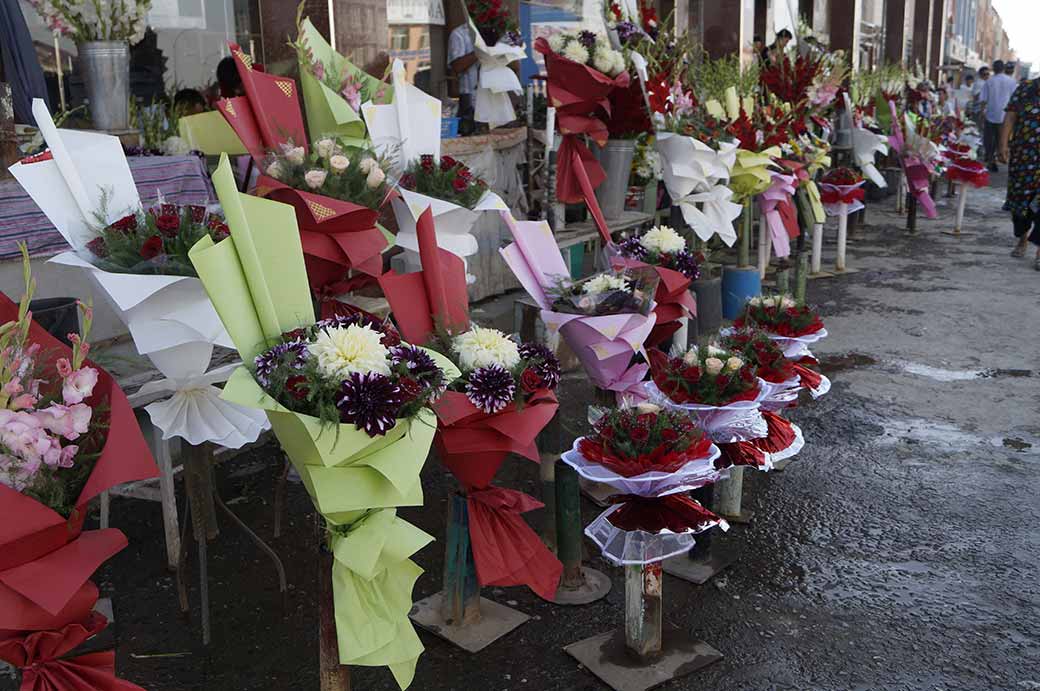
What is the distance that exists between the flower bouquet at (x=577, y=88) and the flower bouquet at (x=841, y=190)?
402 cm

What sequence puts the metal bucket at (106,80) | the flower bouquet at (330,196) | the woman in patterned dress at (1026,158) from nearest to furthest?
the flower bouquet at (330,196)
the metal bucket at (106,80)
the woman in patterned dress at (1026,158)

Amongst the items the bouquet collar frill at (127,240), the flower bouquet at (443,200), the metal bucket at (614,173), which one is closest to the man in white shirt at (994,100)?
the metal bucket at (614,173)

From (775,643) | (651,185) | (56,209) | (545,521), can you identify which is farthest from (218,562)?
(651,185)

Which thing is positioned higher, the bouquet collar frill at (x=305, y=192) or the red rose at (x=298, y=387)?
the bouquet collar frill at (x=305, y=192)

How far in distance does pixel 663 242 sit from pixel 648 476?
5.50ft

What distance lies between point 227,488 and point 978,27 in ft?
153

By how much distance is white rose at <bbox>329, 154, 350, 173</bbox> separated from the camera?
9.94 feet

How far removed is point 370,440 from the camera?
79.6 inches

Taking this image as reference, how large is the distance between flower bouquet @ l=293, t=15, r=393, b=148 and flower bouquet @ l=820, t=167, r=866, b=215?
5884mm

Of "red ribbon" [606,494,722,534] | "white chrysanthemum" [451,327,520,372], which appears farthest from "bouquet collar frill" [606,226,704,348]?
"white chrysanthemum" [451,327,520,372]

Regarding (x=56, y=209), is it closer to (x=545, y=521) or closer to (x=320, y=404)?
(x=320, y=404)

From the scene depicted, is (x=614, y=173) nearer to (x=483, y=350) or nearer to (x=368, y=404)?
(x=483, y=350)

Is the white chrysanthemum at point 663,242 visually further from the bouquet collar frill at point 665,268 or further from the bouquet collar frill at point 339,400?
the bouquet collar frill at point 339,400

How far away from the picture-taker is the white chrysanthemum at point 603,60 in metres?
5.21
